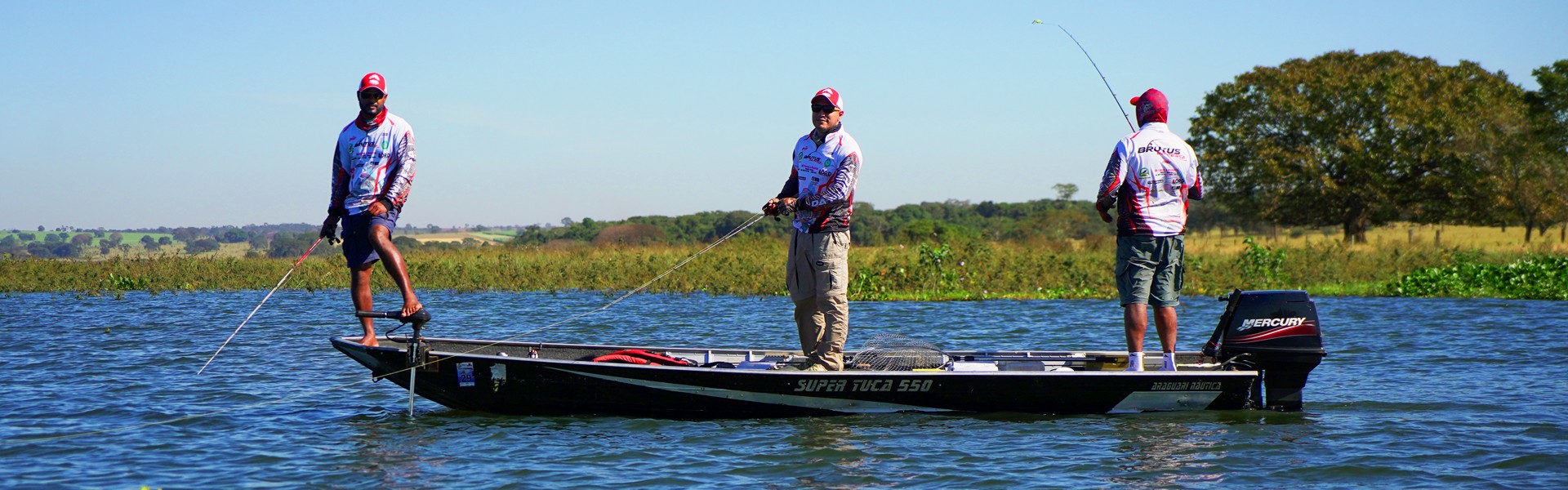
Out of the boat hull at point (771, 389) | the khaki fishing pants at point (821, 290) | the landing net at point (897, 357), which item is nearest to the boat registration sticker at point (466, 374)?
the boat hull at point (771, 389)

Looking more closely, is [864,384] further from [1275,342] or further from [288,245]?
[288,245]

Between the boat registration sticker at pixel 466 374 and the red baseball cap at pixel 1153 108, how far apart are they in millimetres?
4456

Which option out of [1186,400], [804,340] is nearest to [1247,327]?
[1186,400]

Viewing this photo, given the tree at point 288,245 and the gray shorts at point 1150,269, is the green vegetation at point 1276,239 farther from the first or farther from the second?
the gray shorts at point 1150,269

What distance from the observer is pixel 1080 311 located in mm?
18094

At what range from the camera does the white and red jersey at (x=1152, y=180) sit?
810 centimetres

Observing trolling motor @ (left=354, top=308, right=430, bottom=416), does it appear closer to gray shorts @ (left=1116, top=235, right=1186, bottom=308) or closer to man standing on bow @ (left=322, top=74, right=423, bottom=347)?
man standing on bow @ (left=322, top=74, right=423, bottom=347)

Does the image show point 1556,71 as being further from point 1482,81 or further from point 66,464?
point 66,464

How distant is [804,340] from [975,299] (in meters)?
12.4

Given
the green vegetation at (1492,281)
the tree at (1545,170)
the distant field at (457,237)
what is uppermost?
the tree at (1545,170)

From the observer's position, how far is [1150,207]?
819 centimetres

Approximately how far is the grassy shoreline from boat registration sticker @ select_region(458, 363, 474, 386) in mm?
13032

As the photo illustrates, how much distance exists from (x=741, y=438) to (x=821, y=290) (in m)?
1.07

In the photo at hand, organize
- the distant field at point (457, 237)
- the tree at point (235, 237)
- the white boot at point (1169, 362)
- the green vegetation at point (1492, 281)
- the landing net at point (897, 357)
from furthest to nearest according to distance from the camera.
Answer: the tree at point (235, 237) < the distant field at point (457, 237) < the green vegetation at point (1492, 281) < the landing net at point (897, 357) < the white boot at point (1169, 362)
